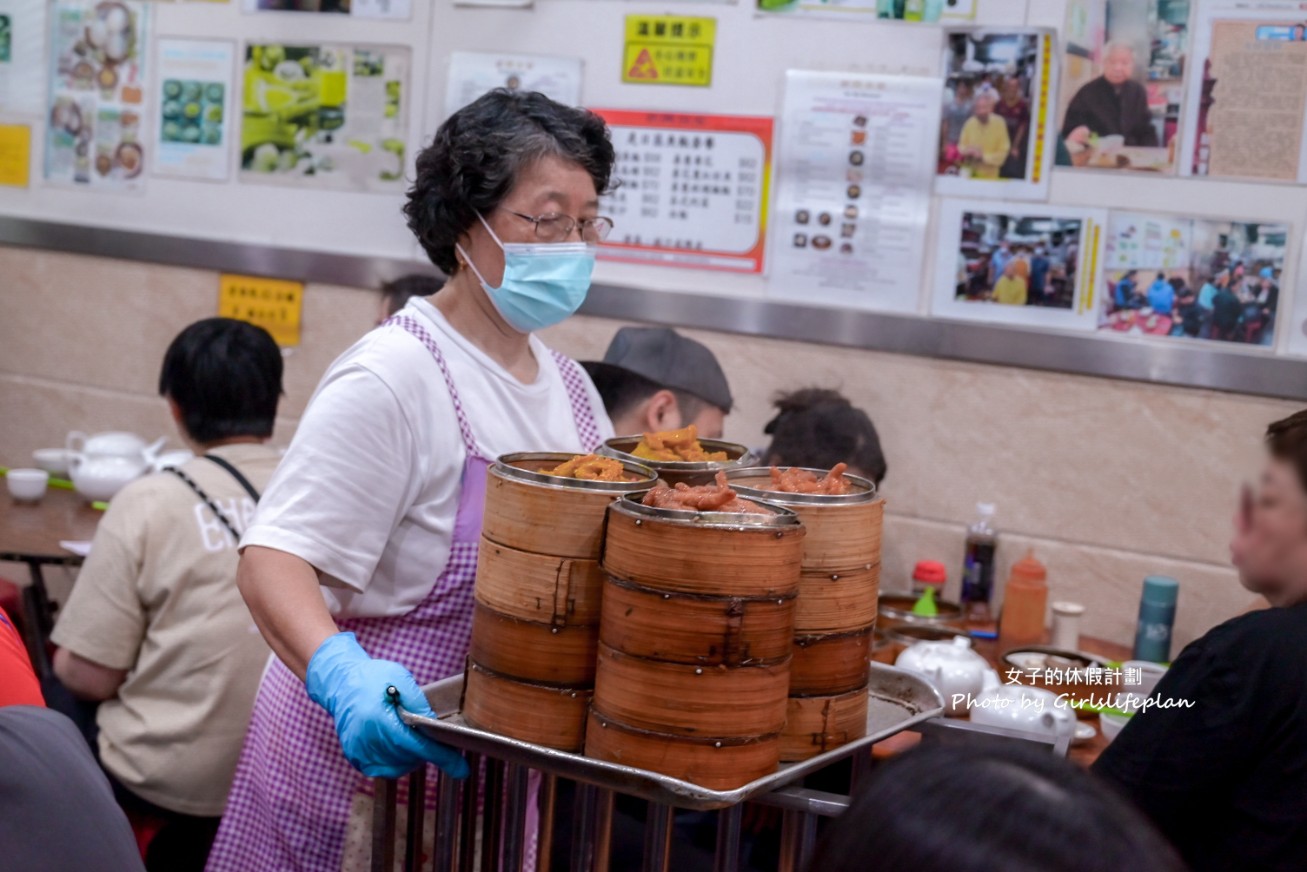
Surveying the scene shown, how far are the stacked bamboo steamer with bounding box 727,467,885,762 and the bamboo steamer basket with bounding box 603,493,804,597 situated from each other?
103 millimetres

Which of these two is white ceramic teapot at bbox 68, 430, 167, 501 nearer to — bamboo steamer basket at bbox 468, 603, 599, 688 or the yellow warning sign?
the yellow warning sign

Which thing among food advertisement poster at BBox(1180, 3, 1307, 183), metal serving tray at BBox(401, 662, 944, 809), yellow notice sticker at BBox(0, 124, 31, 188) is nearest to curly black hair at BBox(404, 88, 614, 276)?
metal serving tray at BBox(401, 662, 944, 809)

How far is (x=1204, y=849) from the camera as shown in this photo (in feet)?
5.74

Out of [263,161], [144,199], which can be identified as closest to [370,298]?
[263,161]

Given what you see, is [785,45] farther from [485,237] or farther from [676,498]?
[676,498]

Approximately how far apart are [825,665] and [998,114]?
2.32 m

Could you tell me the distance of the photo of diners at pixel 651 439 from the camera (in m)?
1.30

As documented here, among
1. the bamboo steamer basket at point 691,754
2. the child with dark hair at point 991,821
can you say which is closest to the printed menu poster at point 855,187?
the bamboo steamer basket at point 691,754

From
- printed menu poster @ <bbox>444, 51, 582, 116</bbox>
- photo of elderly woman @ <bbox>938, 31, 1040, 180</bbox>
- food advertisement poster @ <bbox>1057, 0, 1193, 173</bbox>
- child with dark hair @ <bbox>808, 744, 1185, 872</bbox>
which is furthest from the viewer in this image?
printed menu poster @ <bbox>444, 51, 582, 116</bbox>

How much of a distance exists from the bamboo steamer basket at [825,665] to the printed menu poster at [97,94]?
11.7 feet

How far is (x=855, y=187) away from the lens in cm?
348

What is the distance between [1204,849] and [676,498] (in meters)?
0.96

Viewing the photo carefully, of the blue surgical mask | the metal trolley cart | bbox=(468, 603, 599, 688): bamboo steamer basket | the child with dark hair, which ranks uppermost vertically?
the blue surgical mask

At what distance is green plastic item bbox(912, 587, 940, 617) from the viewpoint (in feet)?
10.3
